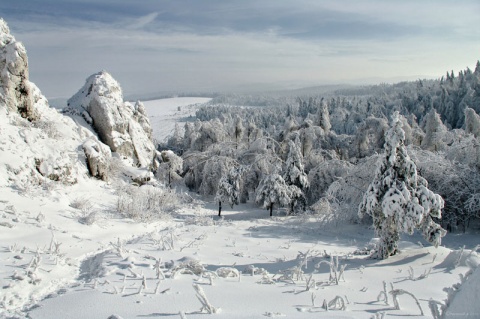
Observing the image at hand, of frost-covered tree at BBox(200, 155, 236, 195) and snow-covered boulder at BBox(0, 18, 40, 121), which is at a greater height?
snow-covered boulder at BBox(0, 18, 40, 121)

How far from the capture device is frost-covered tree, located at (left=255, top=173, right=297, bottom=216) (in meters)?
25.4

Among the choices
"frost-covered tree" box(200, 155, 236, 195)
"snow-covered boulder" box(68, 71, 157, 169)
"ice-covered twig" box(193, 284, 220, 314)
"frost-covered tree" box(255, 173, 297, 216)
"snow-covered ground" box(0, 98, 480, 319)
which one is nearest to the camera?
"ice-covered twig" box(193, 284, 220, 314)

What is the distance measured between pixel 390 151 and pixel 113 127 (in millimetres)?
21759

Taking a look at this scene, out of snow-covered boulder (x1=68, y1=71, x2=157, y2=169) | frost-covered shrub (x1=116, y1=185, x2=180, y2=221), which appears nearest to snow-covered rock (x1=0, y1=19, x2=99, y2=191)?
frost-covered shrub (x1=116, y1=185, x2=180, y2=221)

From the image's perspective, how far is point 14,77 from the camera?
20234 millimetres

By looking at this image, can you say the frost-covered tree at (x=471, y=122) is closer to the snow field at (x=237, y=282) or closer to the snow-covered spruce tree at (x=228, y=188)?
the snow-covered spruce tree at (x=228, y=188)

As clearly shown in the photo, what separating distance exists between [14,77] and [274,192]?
59.1 ft

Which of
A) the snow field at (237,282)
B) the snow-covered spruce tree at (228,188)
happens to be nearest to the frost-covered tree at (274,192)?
the snow-covered spruce tree at (228,188)

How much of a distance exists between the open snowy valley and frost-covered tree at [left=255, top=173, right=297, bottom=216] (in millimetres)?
116

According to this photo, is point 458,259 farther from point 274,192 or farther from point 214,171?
point 214,171

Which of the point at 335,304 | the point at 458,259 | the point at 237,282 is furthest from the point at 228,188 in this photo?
the point at 335,304

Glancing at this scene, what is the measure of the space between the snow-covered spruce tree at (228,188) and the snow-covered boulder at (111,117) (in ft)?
26.2

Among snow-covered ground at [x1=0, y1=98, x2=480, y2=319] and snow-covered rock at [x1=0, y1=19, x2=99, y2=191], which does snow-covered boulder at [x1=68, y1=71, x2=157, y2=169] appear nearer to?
snow-covered rock at [x1=0, y1=19, x2=99, y2=191]

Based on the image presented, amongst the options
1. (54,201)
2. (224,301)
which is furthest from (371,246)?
(54,201)
